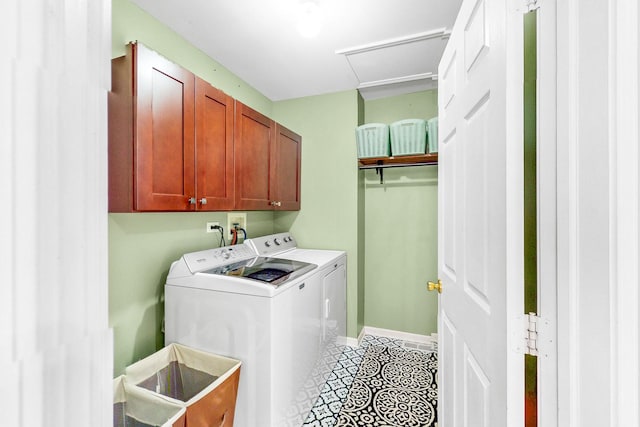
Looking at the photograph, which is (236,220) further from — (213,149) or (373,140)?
(373,140)

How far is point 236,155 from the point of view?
1907mm

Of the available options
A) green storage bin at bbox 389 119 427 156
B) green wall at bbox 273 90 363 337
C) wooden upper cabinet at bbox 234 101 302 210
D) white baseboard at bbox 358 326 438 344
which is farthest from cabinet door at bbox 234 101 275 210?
white baseboard at bbox 358 326 438 344

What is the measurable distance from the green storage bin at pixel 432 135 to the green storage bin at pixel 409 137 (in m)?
0.03

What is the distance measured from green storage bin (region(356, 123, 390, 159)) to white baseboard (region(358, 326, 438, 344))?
1817mm

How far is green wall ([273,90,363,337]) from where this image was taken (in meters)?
2.81

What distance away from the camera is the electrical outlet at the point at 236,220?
237 cm

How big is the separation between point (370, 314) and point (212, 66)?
109 inches

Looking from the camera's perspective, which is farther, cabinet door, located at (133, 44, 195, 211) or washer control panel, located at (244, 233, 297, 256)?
washer control panel, located at (244, 233, 297, 256)

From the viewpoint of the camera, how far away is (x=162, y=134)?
138 centimetres

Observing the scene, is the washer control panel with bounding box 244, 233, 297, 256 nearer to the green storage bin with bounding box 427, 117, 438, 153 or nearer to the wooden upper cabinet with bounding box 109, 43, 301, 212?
the wooden upper cabinet with bounding box 109, 43, 301, 212

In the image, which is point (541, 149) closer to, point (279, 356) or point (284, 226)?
point (279, 356)

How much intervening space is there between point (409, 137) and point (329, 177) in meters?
0.85

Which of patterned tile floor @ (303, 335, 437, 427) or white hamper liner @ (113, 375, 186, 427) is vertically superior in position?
white hamper liner @ (113, 375, 186, 427)

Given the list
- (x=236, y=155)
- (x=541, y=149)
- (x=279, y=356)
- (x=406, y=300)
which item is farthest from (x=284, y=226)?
(x=541, y=149)
